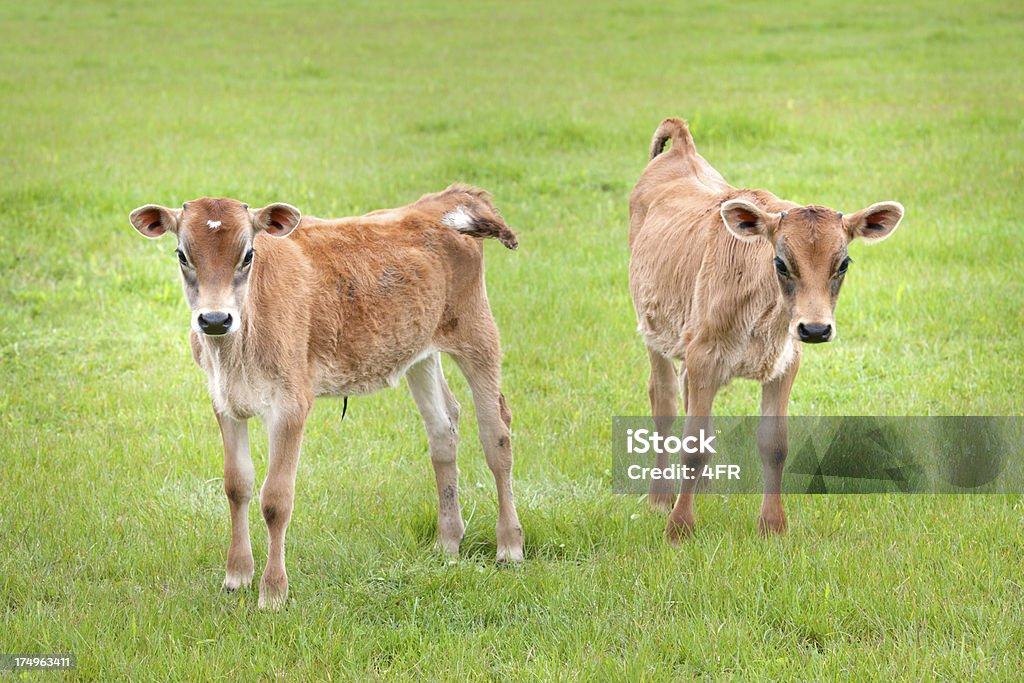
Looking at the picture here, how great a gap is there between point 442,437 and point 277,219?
5.37ft

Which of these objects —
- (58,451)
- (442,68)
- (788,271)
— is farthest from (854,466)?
(442,68)

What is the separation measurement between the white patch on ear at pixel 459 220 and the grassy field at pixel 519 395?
162cm

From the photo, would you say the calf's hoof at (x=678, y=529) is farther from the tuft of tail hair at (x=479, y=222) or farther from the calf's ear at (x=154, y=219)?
the calf's ear at (x=154, y=219)

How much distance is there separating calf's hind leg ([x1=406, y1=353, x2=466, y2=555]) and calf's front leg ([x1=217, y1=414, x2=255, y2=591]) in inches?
43.1

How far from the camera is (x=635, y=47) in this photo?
27.5 metres

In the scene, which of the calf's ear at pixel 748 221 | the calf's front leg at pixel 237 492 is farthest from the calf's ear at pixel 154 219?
the calf's ear at pixel 748 221

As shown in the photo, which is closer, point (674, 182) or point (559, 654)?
point (559, 654)

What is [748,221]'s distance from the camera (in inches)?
246

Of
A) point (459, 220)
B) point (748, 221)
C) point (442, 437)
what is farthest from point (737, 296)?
point (442, 437)

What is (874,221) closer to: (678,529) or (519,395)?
(678,529)

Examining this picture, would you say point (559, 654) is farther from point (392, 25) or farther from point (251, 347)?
point (392, 25)

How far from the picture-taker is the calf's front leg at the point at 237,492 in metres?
6.00

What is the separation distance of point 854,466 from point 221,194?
853 cm

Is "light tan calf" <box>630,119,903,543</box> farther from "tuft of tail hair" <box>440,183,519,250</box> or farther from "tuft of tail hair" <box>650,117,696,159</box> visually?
"tuft of tail hair" <box>440,183,519,250</box>
